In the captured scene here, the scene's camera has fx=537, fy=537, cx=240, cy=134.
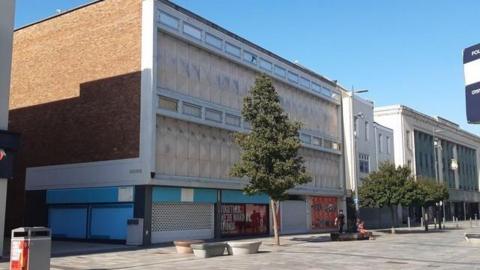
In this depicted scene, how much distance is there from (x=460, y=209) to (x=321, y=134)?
155 ft

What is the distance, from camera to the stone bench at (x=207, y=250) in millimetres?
20750

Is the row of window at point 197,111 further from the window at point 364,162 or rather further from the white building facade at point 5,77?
the window at point 364,162

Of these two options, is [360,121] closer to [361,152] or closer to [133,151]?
[361,152]

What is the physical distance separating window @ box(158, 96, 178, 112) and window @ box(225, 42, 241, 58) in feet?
21.2

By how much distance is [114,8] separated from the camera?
30.2 m

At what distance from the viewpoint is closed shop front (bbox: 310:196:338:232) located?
1710 inches

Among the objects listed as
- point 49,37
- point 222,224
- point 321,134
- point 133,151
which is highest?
point 49,37

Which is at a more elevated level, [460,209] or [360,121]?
[360,121]

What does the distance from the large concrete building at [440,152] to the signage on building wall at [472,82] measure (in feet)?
106

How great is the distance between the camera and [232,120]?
3403cm

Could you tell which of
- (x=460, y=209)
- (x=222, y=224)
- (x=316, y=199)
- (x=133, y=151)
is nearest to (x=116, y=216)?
(x=133, y=151)

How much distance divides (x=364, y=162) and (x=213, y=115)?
79.1ft

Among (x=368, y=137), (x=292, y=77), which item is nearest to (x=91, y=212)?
→ (x=292, y=77)

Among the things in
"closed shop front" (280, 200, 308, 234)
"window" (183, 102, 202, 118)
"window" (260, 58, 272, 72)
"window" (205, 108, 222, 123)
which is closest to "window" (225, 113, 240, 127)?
"window" (205, 108, 222, 123)
